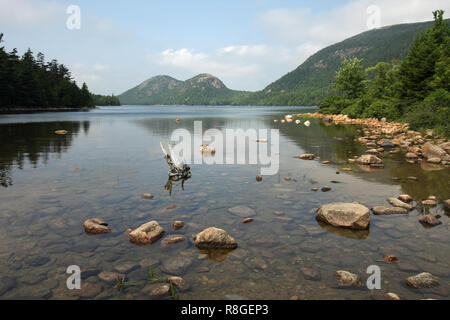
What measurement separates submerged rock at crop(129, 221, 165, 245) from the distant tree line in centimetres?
9904

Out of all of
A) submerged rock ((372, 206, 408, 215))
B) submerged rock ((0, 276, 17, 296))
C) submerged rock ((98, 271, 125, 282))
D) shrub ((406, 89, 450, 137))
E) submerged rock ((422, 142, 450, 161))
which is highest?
shrub ((406, 89, 450, 137))

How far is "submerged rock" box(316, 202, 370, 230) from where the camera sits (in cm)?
791

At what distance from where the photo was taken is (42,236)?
7.44m

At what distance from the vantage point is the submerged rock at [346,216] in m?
7.91

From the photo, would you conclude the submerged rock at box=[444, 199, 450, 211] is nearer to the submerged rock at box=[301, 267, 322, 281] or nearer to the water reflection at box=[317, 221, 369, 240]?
the water reflection at box=[317, 221, 369, 240]

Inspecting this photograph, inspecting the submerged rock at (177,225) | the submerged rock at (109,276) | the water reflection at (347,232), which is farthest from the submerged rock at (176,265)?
the water reflection at (347,232)

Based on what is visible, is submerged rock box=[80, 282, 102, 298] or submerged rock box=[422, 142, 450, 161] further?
submerged rock box=[422, 142, 450, 161]

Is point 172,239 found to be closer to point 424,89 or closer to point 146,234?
point 146,234

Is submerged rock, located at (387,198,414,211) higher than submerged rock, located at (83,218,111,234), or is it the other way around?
submerged rock, located at (387,198,414,211)

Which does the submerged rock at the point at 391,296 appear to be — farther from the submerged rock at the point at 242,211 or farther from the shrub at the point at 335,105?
the shrub at the point at 335,105

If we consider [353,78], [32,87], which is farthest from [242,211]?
[32,87]

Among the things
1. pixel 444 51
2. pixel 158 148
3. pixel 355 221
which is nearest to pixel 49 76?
pixel 158 148

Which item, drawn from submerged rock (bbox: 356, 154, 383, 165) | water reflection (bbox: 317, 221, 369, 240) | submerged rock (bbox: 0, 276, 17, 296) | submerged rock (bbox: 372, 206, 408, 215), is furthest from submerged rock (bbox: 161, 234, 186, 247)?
submerged rock (bbox: 356, 154, 383, 165)
